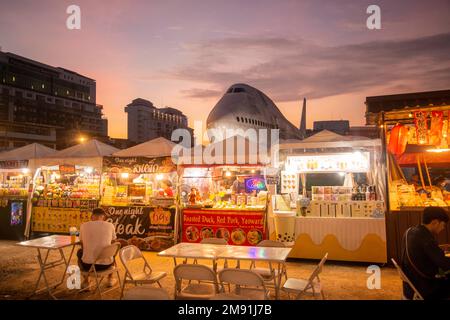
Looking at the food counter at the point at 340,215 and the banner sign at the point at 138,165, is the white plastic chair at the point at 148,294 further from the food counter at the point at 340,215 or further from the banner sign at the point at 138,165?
the banner sign at the point at 138,165

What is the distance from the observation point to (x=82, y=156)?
30.7 feet

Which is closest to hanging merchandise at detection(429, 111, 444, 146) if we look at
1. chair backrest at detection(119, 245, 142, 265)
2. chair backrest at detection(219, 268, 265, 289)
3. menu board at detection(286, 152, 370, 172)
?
menu board at detection(286, 152, 370, 172)

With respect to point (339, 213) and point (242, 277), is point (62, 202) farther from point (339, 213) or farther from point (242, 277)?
point (242, 277)

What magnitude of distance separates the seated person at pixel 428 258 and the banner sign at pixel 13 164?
10.3m

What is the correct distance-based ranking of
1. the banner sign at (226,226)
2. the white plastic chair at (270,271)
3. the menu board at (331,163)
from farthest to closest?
1. the menu board at (331,163)
2. the banner sign at (226,226)
3. the white plastic chair at (270,271)

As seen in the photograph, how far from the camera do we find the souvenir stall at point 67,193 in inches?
356

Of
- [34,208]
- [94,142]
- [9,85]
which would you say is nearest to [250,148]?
[94,142]

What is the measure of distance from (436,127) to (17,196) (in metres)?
11.0

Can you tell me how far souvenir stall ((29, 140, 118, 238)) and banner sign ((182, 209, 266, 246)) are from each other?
9.05 feet

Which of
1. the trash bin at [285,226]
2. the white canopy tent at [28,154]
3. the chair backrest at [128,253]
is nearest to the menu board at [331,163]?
the trash bin at [285,226]

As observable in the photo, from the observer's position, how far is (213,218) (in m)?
7.75

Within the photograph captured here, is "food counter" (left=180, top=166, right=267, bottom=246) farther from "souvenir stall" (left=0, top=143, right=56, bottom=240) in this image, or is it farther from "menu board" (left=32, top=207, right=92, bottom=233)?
"souvenir stall" (left=0, top=143, right=56, bottom=240)

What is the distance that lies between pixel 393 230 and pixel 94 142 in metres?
8.06

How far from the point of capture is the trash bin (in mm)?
7059
